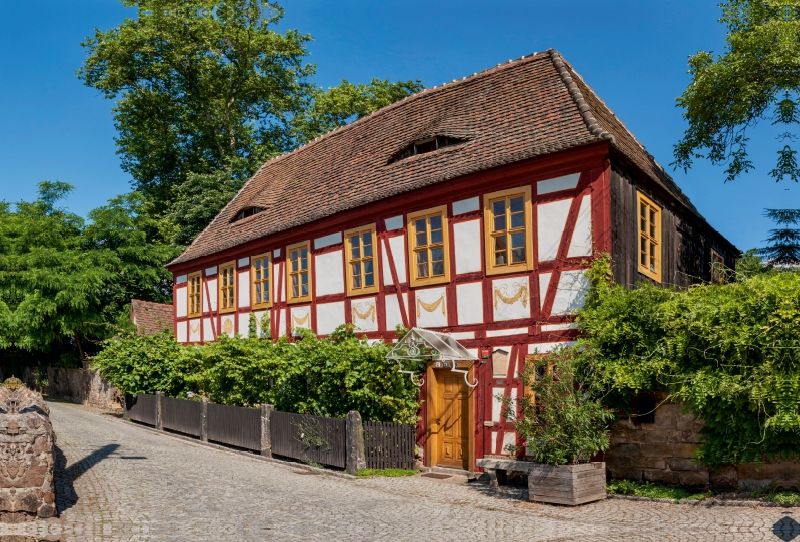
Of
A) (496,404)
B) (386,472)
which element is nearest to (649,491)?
(496,404)

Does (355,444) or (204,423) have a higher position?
(355,444)

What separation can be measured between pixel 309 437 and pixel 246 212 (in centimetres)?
1018

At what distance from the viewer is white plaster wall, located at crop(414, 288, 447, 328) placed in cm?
1471

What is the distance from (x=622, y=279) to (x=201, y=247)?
14.9m

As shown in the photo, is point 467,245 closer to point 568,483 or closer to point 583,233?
point 583,233

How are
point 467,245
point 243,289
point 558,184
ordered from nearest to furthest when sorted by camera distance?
point 558,184, point 467,245, point 243,289

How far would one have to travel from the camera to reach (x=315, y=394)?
15867 millimetres

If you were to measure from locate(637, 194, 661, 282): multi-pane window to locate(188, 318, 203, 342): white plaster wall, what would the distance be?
1444 centimetres

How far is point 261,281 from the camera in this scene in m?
20.5

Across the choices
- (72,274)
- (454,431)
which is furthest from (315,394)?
(72,274)

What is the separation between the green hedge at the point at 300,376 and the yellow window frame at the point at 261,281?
3.73 ft

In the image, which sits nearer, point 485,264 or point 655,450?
point 655,450

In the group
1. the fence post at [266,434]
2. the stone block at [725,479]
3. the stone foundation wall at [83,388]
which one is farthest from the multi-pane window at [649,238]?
the stone foundation wall at [83,388]

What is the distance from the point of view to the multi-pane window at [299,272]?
18.5 meters
